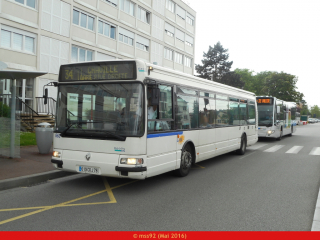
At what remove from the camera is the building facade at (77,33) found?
64.4ft

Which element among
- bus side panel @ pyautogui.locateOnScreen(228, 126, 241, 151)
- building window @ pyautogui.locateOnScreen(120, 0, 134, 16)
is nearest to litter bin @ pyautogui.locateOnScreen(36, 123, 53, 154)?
bus side panel @ pyautogui.locateOnScreen(228, 126, 241, 151)

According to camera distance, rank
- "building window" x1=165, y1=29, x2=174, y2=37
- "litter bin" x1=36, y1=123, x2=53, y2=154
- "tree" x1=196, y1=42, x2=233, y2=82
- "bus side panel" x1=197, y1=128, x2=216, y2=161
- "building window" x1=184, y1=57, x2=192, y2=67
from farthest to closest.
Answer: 1. "tree" x1=196, y1=42, x2=233, y2=82
2. "building window" x1=184, y1=57, x2=192, y2=67
3. "building window" x1=165, y1=29, x2=174, y2=37
4. "litter bin" x1=36, y1=123, x2=53, y2=154
5. "bus side panel" x1=197, y1=128, x2=216, y2=161

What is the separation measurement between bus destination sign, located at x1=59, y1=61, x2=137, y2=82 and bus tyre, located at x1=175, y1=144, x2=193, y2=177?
8.83ft

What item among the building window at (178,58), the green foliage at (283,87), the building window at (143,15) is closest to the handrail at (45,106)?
the building window at (143,15)

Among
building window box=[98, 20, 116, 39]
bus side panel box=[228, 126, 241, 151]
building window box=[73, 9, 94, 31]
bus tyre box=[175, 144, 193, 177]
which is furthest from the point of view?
building window box=[98, 20, 116, 39]

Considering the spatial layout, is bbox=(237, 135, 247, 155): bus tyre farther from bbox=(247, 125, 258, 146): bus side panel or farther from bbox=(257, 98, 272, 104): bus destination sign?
bbox=(257, 98, 272, 104): bus destination sign

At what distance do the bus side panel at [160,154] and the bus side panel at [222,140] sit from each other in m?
3.18

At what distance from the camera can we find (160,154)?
6840mm

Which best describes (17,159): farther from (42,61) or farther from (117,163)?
(42,61)

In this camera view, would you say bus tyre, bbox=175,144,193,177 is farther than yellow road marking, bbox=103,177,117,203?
Yes

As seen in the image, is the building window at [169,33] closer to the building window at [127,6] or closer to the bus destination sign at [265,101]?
the building window at [127,6]

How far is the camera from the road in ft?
14.9

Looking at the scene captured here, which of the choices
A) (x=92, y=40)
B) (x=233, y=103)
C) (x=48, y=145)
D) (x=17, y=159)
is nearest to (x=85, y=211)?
(x=17, y=159)

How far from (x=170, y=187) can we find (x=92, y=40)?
21.6 meters
